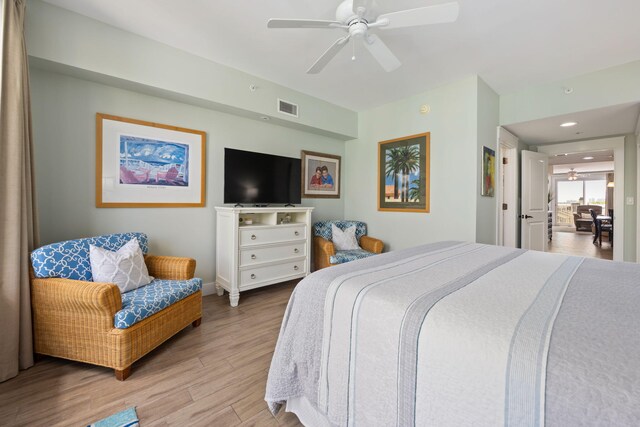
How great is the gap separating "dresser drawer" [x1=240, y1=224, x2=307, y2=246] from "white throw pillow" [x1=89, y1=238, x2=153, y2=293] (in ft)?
3.16

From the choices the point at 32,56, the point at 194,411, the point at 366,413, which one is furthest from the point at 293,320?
the point at 32,56

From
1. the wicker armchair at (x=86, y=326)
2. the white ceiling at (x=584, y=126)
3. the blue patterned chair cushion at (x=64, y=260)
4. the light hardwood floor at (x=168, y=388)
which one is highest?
the white ceiling at (x=584, y=126)

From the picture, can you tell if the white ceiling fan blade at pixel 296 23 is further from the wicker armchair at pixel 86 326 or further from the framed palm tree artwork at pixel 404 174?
the framed palm tree artwork at pixel 404 174

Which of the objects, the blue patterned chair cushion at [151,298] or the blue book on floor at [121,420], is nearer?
the blue book on floor at [121,420]

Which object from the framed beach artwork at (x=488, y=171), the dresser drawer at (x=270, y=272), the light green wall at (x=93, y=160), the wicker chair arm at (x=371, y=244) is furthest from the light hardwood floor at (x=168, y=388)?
the framed beach artwork at (x=488, y=171)

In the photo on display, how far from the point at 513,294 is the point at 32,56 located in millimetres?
3425

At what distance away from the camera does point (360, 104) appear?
402 centimetres

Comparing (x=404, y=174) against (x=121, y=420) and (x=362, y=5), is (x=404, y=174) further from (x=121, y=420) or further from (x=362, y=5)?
(x=121, y=420)

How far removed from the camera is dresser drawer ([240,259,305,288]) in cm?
289

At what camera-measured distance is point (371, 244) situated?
12.6 ft

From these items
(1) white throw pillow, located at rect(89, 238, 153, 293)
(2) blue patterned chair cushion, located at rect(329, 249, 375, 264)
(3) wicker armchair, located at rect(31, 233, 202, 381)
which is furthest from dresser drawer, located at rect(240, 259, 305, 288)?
(3) wicker armchair, located at rect(31, 233, 202, 381)

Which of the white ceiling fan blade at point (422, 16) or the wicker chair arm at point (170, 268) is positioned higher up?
the white ceiling fan blade at point (422, 16)

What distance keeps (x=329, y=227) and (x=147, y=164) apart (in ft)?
7.60

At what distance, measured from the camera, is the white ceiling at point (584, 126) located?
3.07 meters
